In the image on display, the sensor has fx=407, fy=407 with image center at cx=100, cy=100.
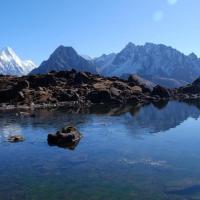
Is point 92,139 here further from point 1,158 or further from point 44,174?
point 44,174

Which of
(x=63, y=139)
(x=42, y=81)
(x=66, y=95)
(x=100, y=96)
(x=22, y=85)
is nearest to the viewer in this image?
(x=63, y=139)

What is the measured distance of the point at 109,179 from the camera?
45719mm

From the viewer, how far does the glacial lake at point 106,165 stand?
41.2 meters

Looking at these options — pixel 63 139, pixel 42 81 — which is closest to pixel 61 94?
pixel 42 81

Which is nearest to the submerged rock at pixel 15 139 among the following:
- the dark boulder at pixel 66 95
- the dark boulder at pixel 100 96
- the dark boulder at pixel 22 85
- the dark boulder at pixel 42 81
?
the dark boulder at pixel 66 95

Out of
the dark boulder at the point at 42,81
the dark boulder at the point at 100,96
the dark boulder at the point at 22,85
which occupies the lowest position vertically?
the dark boulder at the point at 100,96

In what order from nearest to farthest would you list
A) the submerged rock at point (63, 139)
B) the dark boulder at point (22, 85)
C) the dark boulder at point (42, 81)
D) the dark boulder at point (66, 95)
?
the submerged rock at point (63, 139), the dark boulder at point (66, 95), the dark boulder at point (22, 85), the dark boulder at point (42, 81)

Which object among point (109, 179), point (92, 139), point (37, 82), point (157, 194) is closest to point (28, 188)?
point (109, 179)

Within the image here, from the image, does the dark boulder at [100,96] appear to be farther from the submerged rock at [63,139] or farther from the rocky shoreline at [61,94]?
the submerged rock at [63,139]

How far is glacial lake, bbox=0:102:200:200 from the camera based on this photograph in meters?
41.2

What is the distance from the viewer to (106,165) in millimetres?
52531

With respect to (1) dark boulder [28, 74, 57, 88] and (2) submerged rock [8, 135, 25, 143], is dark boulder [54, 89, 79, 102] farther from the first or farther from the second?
(2) submerged rock [8, 135, 25, 143]

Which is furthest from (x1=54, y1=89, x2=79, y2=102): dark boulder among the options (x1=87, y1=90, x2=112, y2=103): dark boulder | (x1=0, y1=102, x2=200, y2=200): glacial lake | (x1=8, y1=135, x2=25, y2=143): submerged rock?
(x1=8, y1=135, x2=25, y2=143): submerged rock

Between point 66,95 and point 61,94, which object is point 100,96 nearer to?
point 66,95
